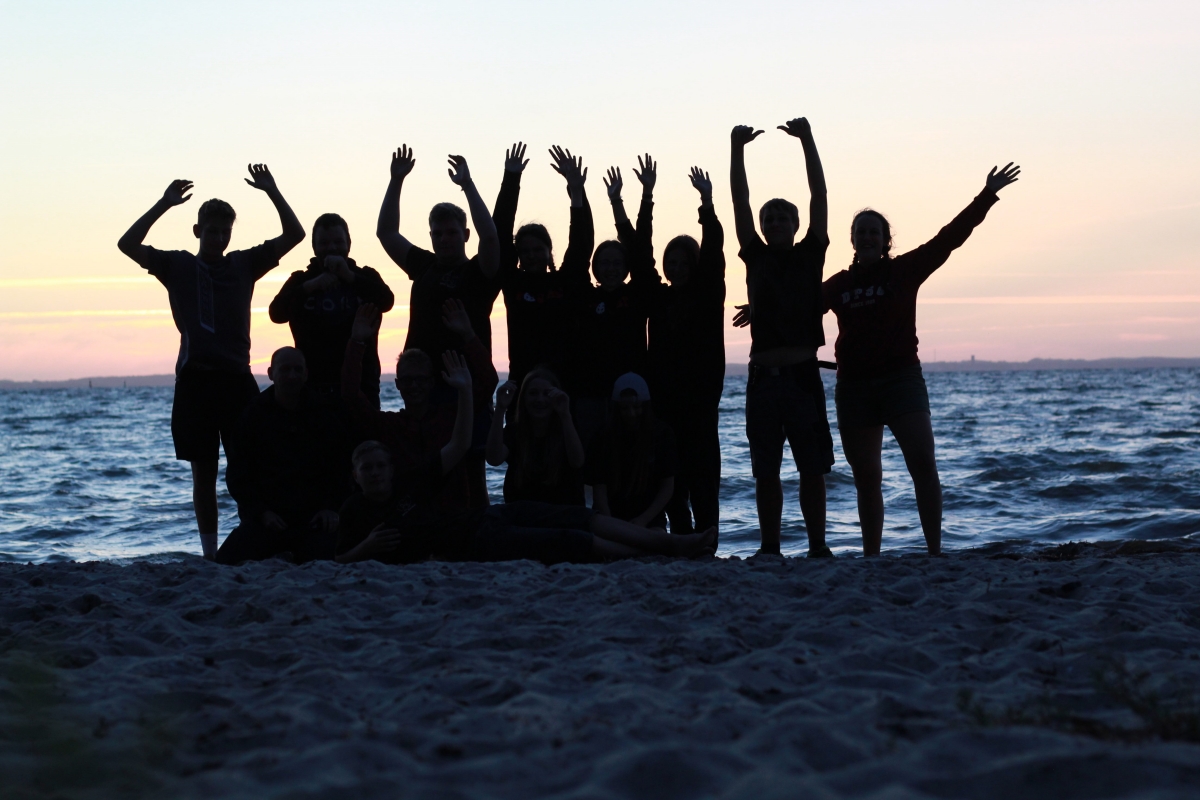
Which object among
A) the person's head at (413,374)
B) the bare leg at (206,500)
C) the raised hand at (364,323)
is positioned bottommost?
the bare leg at (206,500)

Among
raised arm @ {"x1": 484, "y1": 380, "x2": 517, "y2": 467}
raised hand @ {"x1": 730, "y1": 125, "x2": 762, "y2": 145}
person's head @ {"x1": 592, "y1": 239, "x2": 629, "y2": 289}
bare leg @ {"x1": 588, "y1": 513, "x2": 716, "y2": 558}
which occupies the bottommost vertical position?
bare leg @ {"x1": 588, "y1": 513, "x2": 716, "y2": 558}

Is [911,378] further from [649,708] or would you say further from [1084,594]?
[649,708]

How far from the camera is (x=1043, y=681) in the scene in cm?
294

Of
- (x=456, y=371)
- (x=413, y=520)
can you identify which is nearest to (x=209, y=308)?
(x=456, y=371)

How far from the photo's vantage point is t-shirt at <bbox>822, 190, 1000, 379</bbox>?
563 centimetres

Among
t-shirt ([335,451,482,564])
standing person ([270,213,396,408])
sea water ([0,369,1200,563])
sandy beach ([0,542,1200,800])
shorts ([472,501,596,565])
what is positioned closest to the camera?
sandy beach ([0,542,1200,800])

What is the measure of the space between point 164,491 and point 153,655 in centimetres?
1193

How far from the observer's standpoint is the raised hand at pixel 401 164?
6.02 meters

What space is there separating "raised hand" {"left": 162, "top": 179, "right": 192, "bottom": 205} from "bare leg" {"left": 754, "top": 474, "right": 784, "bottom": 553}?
365 cm

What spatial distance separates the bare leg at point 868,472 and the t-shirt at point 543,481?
1.50 m

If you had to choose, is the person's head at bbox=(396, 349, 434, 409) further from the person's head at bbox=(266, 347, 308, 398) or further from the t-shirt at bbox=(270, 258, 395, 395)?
the person's head at bbox=(266, 347, 308, 398)

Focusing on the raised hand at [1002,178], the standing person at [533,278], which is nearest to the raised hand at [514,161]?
the standing person at [533,278]

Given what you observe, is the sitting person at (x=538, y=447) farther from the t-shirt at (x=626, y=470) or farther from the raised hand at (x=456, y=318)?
the raised hand at (x=456, y=318)

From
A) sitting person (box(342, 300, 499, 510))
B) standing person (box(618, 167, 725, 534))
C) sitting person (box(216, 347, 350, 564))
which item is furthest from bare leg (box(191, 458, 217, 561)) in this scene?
standing person (box(618, 167, 725, 534))
